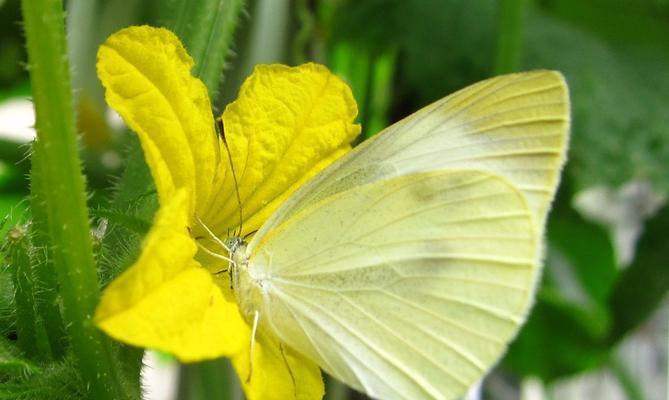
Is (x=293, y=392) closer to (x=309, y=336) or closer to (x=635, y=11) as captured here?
(x=309, y=336)

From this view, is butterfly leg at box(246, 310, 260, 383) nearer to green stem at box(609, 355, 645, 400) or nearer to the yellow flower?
the yellow flower

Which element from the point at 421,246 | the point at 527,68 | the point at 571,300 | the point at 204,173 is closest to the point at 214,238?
the point at 204,173

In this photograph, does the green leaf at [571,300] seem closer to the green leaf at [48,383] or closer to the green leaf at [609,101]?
the green leaf at [609,101]

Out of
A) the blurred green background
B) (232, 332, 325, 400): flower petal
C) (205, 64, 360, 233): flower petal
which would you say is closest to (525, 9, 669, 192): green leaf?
the blurred green background

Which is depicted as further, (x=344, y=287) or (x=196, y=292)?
(x=344, y=287)

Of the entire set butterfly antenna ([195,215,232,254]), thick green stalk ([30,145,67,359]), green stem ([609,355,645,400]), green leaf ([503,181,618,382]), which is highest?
thick green stalk ([30,145,67,359])

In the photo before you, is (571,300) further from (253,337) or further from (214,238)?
(253,337)

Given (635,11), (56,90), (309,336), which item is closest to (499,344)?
(309,336)

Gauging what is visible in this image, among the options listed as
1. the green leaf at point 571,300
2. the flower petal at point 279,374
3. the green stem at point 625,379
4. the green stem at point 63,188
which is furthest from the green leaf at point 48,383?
the green stem at point 625,379
